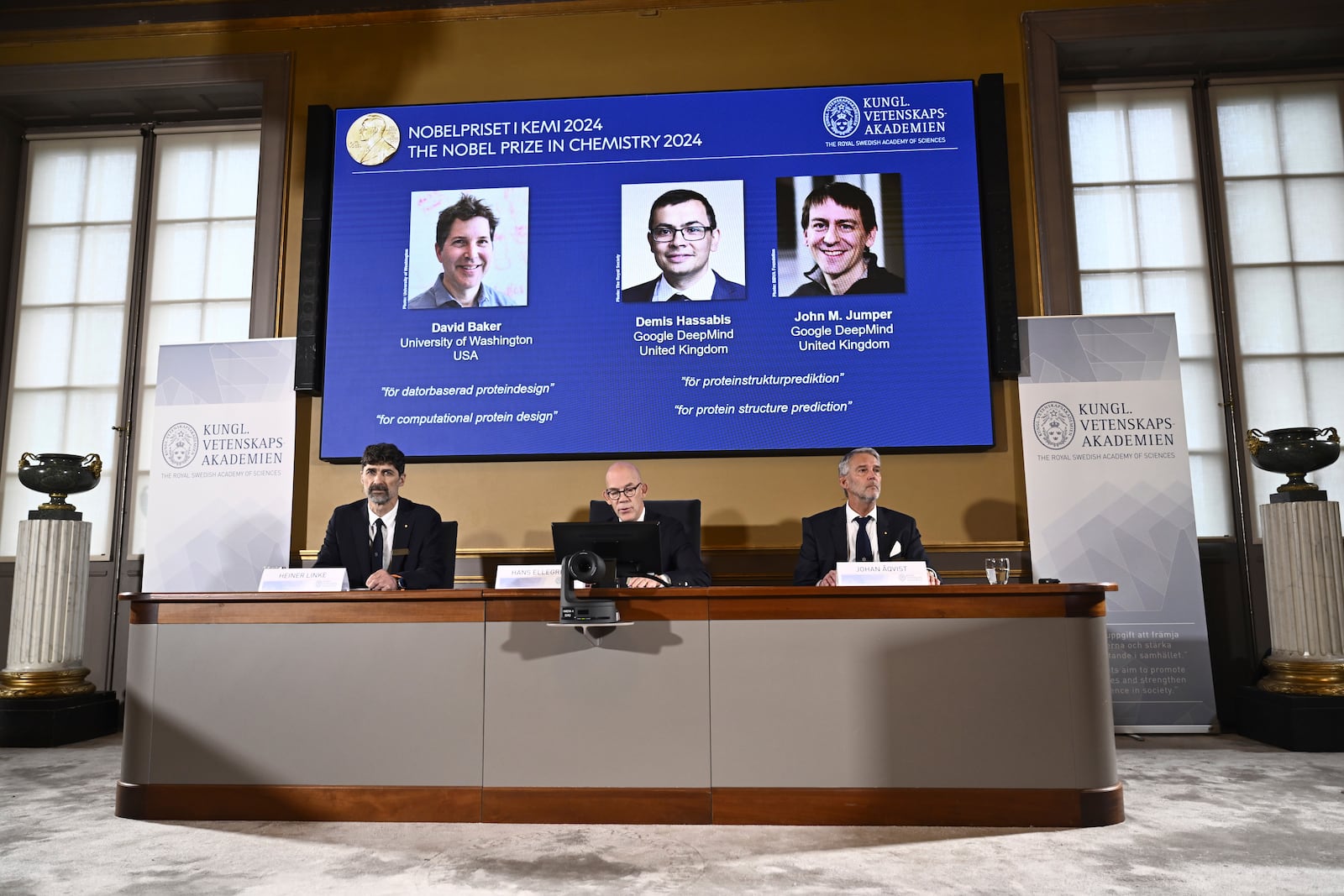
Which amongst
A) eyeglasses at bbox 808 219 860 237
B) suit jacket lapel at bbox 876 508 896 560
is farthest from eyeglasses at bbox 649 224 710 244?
suit jacket lapel at bbox 876 508 896 560

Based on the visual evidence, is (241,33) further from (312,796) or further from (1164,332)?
(1164,332)

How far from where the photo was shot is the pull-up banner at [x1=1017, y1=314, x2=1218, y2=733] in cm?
470

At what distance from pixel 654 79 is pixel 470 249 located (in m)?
1.47

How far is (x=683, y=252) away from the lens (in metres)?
5.14

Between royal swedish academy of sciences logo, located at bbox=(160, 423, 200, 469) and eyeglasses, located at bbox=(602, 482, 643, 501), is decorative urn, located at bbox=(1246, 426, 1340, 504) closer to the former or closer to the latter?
eyeglasses, located at bbox=(602, 482, 643, 501)

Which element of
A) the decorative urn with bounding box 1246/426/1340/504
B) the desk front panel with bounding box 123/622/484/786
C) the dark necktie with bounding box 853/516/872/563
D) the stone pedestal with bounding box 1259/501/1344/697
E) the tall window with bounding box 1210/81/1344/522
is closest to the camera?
the desk front panel with bounding box 123/622/484/786

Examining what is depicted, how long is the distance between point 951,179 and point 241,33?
14.3 feet

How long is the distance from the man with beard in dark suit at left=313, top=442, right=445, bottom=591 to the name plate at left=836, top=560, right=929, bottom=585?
1.84 m

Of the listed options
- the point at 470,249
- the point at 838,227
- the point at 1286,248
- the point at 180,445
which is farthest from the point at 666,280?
the point at 1286,248

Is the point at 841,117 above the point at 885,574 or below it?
above

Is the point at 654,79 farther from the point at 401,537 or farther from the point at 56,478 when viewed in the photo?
the point at 56,478

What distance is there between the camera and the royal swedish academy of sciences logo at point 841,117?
16.9ft

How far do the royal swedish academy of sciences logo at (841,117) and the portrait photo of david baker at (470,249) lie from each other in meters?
1.74

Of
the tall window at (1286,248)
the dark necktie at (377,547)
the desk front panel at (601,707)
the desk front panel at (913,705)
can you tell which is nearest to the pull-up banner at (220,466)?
the dark necktie at (377,547)
